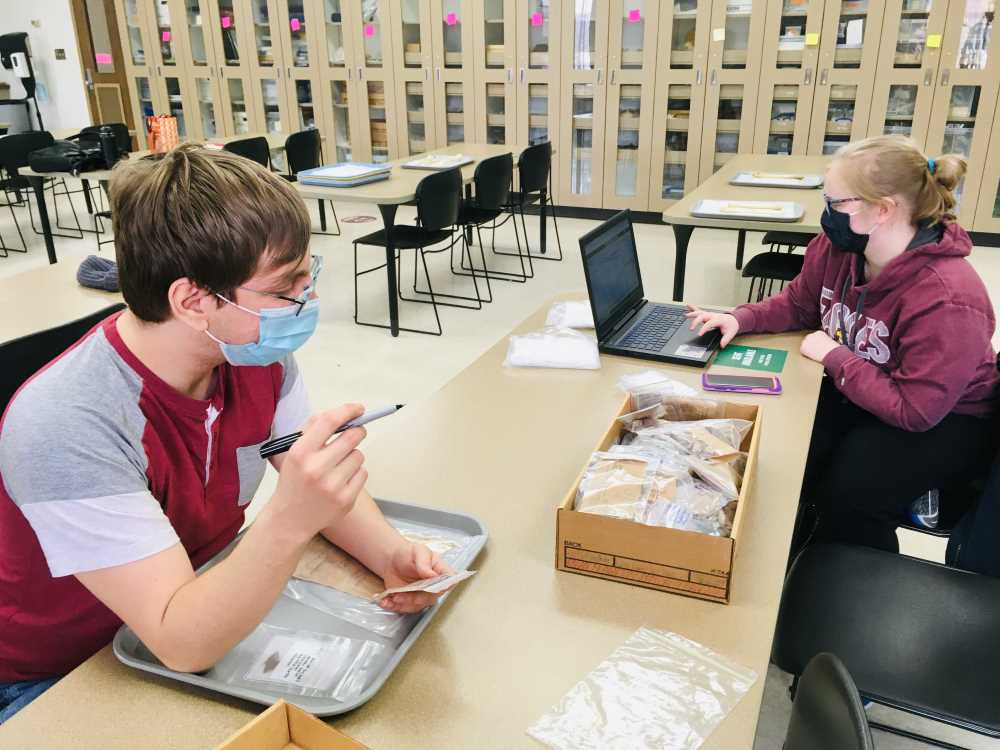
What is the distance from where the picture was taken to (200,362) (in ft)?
3.46

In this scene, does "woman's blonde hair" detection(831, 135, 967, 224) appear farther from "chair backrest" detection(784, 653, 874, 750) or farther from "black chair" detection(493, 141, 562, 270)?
"black chair" detection(493, 141, 562, 270)

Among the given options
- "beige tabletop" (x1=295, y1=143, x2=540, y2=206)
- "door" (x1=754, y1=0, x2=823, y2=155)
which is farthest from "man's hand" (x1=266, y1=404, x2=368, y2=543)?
"door" (x1=754, y1=0, x2=823, y2=155)

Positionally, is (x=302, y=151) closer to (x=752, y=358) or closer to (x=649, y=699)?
(x=752, y=358)

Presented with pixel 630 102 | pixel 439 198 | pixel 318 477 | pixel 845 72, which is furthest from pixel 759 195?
pixel 318 477

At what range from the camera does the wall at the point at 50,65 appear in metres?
8.58

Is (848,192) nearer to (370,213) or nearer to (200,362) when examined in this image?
(200,362)

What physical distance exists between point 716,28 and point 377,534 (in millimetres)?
5712

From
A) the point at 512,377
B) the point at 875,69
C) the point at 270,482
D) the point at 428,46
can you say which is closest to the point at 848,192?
the point at 512,377

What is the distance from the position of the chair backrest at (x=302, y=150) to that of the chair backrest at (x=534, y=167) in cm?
174

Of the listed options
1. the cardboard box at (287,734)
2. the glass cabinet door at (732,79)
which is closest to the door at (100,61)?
the glass cabinet door at (732,79)

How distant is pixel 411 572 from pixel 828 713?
0.58 metres

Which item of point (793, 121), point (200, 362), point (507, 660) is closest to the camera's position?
point (507, 660)

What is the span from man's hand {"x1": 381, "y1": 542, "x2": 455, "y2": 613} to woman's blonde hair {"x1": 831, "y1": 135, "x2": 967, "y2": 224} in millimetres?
1318

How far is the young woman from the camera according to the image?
5.39 feet
